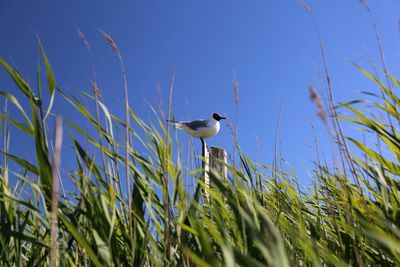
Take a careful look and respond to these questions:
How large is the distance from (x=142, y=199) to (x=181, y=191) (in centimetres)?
10

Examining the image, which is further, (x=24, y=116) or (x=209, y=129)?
(x=209, y=129)

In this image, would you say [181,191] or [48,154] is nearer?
[48,154]

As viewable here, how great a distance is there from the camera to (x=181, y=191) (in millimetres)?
1044

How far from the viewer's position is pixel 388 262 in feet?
3.55

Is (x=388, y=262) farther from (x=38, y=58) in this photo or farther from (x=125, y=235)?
(x=38, y=58)

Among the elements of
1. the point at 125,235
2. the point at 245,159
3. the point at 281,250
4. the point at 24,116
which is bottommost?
the point at 281,250

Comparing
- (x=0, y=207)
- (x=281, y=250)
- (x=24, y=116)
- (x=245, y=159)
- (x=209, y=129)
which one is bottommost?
(x=281, y=250)

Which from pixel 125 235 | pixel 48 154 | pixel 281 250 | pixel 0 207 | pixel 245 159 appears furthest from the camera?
pixel 245 159

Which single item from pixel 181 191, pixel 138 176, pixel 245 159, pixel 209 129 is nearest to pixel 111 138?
pixel 138 176

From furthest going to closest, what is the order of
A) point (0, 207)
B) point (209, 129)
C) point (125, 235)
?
point (209, 129)
point (0, 207)
point (125, 235)

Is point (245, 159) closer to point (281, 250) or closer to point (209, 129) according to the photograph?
point (281, 250)

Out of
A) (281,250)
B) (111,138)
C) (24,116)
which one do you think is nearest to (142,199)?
(111,138)

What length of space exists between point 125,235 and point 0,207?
1.18 ft

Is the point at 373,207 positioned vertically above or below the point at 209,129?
below
